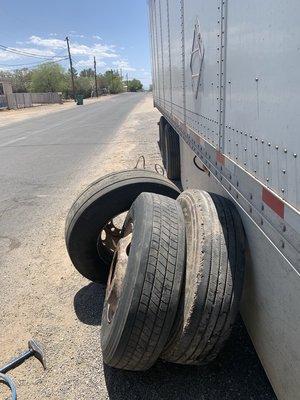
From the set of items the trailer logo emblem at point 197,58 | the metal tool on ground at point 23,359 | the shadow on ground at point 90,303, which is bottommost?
the shadow on ground at point 90,303

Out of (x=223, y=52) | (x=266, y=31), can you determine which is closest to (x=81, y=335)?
(x=223, y=52)

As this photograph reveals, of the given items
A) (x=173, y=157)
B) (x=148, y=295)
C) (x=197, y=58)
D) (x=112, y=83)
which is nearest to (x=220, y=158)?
(x=148, y=295)

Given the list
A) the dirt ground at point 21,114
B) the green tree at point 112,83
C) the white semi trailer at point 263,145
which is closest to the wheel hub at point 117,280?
the white semi trailer at point 263,145

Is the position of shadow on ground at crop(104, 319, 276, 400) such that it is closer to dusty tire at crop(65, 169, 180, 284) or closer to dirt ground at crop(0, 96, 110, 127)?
dusty tire at crop(65, 169, 180, 284)

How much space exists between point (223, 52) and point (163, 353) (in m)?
1.88

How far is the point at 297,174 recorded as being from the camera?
139 cm

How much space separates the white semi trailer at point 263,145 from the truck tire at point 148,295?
1.47 feet

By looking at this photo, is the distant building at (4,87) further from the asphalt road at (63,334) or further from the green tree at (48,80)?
the asphalt road at (63,334)

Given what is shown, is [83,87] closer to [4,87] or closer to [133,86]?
[4,87]

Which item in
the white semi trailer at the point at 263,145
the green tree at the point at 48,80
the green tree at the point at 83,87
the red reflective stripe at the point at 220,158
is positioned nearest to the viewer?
the white semi trailer at the point at 263,145

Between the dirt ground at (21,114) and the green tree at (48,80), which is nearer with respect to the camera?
the dirt ground at (21,114)

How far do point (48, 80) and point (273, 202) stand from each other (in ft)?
298

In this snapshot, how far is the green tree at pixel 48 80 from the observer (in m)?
85.8

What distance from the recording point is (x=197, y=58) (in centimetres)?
326
